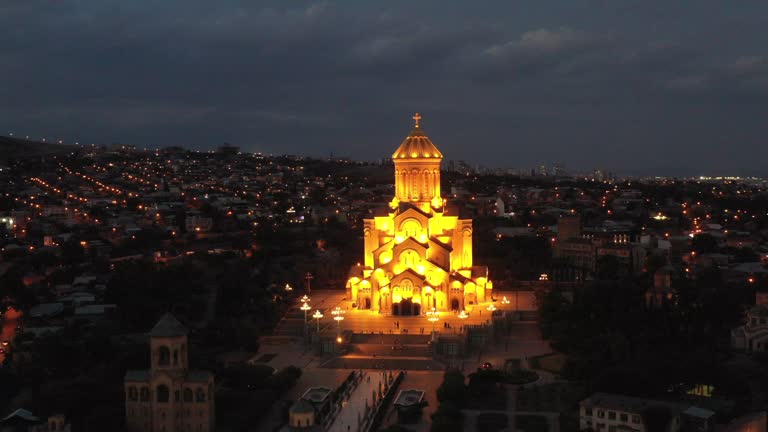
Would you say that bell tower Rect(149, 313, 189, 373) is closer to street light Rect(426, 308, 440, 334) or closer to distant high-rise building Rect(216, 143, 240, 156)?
street light Rect(426, 308, 440, 334)

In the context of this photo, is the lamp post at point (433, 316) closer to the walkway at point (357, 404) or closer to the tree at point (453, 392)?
the walkway at point (357, 404)

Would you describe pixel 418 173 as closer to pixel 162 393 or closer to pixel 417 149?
pixel 417 149

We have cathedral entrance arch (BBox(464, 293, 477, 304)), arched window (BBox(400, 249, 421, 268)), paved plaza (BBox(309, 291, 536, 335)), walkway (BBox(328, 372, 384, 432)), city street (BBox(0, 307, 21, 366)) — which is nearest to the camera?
walkway (BBox(328, 372, 384, 432))

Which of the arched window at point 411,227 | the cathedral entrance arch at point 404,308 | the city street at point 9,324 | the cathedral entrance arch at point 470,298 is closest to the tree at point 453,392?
the cathedral entrance arch at point 404,308

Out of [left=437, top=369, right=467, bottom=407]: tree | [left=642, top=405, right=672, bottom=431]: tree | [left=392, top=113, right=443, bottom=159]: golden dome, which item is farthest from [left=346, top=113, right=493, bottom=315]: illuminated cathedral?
[left=642, top=405, right=672, bottom=431]: tree

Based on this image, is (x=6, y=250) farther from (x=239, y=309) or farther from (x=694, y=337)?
(x=694, y=337)

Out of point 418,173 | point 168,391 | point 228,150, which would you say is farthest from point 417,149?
point 228,150

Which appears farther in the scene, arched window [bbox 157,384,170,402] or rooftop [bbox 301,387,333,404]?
rooftop [bbox 301,387,333,404]

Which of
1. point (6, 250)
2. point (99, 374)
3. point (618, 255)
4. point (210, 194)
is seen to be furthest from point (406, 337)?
point (210, 194)
